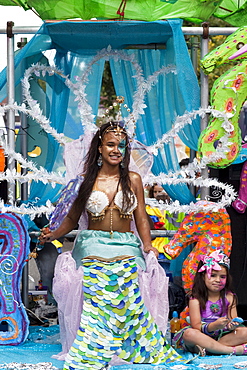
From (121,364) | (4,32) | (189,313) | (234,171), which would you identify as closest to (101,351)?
(121,364)

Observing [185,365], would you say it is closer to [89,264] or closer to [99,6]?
[89,264]

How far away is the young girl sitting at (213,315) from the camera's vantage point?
528 centimetres

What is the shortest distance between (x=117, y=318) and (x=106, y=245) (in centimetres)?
52

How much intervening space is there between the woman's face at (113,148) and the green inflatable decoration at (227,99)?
1.02 metres

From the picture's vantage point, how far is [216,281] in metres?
5.46

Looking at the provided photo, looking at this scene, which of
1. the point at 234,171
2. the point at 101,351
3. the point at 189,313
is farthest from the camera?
the point at 234,171

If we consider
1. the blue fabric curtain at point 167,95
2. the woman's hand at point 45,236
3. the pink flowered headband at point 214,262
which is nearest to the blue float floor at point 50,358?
the pink flowered headband at point 214,262

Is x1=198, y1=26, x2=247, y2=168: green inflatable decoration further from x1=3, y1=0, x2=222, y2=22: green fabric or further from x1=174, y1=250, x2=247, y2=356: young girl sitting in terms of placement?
x1=174, y1=250, x2=247, y2=356: young girl sitting

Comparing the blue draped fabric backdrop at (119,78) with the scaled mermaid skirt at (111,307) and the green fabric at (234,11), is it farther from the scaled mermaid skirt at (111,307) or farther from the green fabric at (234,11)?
the scaled mermaid skirt at (111,307)

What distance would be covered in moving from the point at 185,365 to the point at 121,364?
1.41 ft

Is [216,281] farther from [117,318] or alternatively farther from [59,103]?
[59,103]

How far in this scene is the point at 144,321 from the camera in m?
5.08

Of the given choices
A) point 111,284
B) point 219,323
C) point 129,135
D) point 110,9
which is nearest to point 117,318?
point 111,284

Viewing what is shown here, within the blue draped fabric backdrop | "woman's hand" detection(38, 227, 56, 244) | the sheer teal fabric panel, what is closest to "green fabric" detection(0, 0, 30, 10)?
the blue draped fabric backdrop
